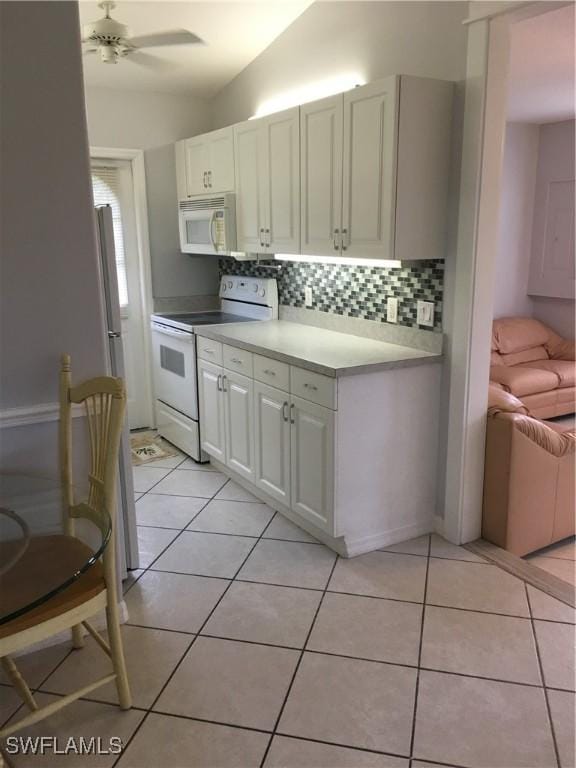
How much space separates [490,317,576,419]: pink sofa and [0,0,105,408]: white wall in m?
3.71

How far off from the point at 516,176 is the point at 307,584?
4.93 m

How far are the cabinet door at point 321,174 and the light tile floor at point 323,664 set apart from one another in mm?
1535

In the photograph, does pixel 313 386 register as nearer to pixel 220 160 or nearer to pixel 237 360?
pixel 237 360

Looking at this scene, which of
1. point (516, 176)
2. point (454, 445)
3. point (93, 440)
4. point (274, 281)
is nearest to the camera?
point (93, 440)

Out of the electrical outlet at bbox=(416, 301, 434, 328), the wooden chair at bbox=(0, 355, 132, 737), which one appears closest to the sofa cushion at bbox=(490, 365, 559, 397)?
the electrical outlet at bbox=(416, 301, 434, 328)

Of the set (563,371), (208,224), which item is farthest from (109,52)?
(563,371)

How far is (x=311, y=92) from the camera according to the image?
354 cm

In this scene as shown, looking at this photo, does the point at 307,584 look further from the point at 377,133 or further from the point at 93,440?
the point at 377,133

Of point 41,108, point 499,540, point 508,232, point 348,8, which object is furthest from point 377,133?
point 508,232

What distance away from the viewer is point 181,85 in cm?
432

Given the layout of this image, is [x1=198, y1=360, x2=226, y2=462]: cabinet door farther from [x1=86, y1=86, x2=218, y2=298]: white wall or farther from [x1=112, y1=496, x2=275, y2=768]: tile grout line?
[x1=86, y1=86, x2=218, y2=298]: white wall

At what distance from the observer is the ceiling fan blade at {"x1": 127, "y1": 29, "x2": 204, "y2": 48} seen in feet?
9.55

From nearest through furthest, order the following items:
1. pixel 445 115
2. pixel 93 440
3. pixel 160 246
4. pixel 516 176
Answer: pixel 93 440
pixel 445 115
pixel 160 246
pixel 516 176

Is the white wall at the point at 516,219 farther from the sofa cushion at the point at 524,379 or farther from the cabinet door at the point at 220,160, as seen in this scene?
the cabinet door at the point at 220,160
